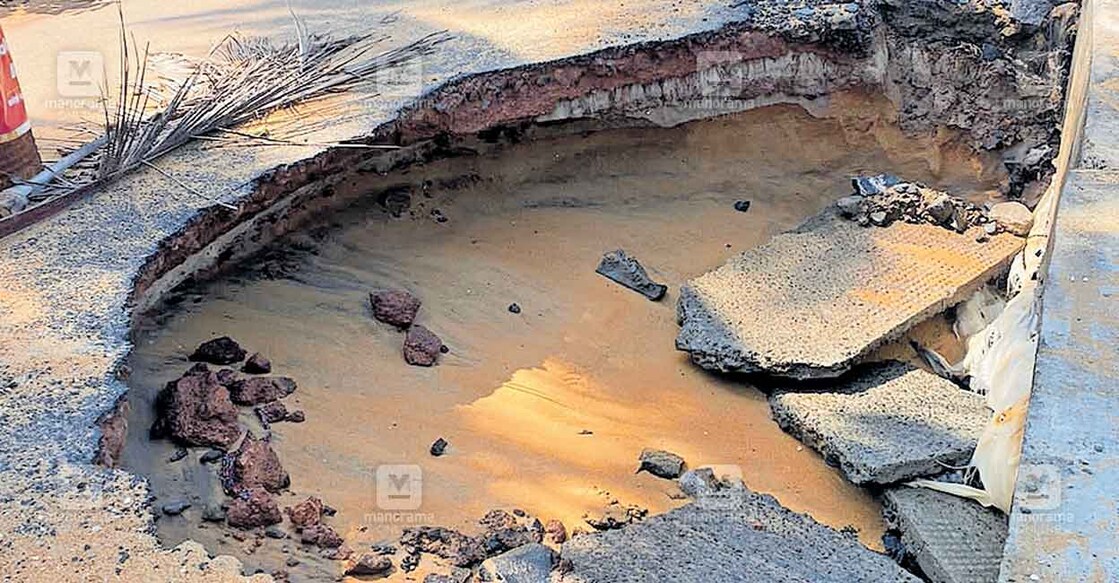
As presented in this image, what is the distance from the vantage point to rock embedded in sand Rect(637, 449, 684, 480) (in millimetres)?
3828

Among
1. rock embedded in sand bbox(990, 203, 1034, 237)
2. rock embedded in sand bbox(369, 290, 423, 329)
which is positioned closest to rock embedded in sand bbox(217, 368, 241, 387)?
rock embedded in sand bbox(369, 290, 423, 329)

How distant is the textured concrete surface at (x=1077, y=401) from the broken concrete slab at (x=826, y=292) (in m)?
0.94

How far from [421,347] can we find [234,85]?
133 cm

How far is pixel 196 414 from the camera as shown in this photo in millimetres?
3449

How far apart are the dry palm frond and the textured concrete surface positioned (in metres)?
2.73

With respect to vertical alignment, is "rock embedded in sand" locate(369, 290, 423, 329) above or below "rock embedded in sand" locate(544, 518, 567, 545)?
above

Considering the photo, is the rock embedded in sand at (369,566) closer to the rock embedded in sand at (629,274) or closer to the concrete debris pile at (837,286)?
the concrete debris pile at (837,286)

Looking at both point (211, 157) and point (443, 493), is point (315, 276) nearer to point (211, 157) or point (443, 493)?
point (211, 157)

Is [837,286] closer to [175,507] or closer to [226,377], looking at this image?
[226,377]

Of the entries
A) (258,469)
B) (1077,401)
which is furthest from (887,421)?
(258,469)

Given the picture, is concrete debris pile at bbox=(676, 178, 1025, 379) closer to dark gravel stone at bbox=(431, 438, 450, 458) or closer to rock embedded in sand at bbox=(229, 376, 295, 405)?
dark gravel stone at bbox=(431, 438, 450, 458)

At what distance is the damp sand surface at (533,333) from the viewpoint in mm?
3600

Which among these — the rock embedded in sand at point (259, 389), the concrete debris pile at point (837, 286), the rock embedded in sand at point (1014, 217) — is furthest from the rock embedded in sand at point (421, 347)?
the rock embedded in sand at point (1014, 217)

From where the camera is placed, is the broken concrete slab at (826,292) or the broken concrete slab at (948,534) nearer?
the broken concrete slab at (948,534)
